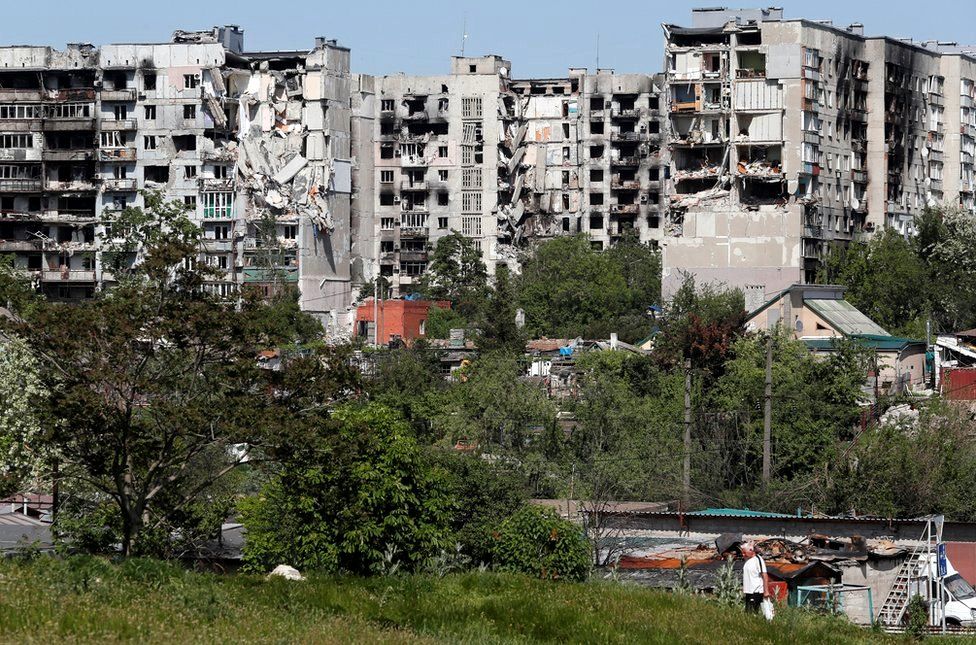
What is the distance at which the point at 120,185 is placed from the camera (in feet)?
335

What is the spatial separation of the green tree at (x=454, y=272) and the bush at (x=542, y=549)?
74.8 metres

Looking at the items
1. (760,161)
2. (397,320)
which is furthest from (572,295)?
(760,161)

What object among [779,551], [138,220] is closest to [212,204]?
[138,220]

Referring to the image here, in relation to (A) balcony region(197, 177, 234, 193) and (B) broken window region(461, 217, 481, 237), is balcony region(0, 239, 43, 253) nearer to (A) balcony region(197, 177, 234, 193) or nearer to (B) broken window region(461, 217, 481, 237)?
(A) balcony region(197, 177, 234, 193)

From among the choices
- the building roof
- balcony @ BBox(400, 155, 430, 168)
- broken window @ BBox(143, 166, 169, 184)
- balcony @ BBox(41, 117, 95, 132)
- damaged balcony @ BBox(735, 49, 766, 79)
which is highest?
damaged balcony @ BBox(735, 49, 766, 79)

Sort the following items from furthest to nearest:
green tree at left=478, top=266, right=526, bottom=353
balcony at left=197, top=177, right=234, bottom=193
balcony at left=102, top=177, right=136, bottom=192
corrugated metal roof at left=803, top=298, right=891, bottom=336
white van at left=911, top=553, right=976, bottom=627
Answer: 1. balcony at left=102, top=177, right=136, bottom=192
2. balcony at left=197, top=177, right=234, bottom=193
3. green tree at left=478, top=266, right=526, bottom=353
4. corrugated metal roof at left=803, top=298, right=891, bottom=336
5. white van at left=911, top=553, right=976, bottom=627

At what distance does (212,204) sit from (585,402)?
50.3 metres

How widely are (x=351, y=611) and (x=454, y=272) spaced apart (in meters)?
86.5

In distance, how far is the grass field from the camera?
1552 cm

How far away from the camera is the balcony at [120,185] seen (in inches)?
4026

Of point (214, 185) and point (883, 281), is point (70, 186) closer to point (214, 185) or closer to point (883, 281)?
point (214, 185)

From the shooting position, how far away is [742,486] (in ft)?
175

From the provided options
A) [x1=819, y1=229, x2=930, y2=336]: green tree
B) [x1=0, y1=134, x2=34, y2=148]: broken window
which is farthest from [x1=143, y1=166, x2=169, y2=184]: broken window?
[x1=819, y1=229, x2=930, y2=336]: green tree

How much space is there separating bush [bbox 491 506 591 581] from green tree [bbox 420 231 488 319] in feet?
245
